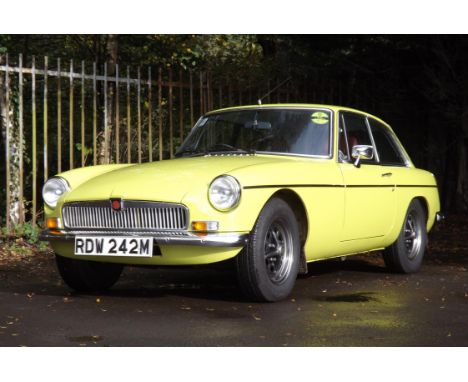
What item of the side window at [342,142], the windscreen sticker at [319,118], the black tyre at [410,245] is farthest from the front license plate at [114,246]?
the black tyre at [410,245]

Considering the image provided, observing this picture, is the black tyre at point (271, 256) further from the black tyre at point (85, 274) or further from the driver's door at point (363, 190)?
the black tyre at point (85, 274)

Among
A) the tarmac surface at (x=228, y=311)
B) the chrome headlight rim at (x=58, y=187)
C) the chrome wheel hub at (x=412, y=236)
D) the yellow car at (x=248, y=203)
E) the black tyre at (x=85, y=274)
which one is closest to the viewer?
the tarmac surface at (x=228, y=311)

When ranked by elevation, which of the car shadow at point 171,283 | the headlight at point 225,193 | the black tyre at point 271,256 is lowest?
the car shadow at point 171,283

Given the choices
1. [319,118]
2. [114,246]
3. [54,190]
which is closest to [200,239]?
[114,246]

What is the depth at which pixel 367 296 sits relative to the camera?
24.3ft

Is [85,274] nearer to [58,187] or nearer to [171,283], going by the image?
[58,187]

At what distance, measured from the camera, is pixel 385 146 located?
30.1 feet

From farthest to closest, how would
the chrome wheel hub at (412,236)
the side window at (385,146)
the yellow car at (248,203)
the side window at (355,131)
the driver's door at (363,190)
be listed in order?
the chrome wheel hub at (412,236) → the side window at (385,146) → the side window at (355,131) → the driver's door at (363,190) → the yellow car at (248,203)

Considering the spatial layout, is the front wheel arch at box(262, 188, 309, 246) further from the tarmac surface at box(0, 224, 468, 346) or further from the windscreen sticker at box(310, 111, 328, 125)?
the windscreen sticker at box(310, 111, 328, 125)

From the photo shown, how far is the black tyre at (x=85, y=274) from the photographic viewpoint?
291 inches

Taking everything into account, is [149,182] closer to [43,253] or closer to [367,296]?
[367,296]

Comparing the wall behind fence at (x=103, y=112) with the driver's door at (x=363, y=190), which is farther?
the wall behind fence at (x=103, y=112)

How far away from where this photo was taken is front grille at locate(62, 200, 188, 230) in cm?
658

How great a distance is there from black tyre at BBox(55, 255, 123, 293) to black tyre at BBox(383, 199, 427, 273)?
302 centimetres
